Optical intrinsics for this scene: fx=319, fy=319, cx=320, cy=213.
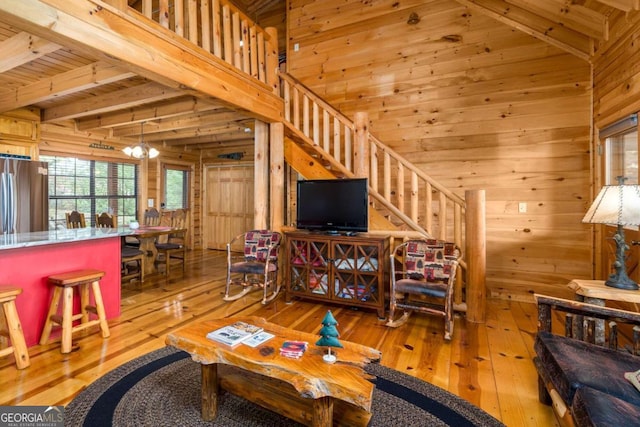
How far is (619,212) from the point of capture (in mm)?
2086

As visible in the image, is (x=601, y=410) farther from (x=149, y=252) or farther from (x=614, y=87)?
(x=149, y=252)

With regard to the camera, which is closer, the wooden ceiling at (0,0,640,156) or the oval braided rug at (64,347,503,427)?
the oval braided rug at (64,347,503,427)

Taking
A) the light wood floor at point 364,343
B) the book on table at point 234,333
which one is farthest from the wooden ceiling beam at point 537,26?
the book on table at point 234,333

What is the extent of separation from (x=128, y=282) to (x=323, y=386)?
14.6 feet

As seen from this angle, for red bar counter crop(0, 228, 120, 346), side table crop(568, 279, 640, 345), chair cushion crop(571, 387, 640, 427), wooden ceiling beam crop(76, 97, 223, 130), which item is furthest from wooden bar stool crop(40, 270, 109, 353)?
side table crop(568, 279, 640, 345)

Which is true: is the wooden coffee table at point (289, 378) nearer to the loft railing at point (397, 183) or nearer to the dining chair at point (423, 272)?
the dining chair at point (423, 272)

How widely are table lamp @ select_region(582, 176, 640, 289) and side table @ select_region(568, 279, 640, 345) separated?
0.08m

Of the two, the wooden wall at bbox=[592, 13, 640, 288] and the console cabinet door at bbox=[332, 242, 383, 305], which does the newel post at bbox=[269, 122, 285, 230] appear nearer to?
the console cabinet door at bbox=[332, 242, 383, 305]

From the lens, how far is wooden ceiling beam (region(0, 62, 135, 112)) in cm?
305

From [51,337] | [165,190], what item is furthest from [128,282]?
[165,190]

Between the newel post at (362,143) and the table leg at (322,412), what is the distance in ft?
9.48

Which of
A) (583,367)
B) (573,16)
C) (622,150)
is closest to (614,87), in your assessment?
(622,150)

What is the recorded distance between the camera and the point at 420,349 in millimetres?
2740

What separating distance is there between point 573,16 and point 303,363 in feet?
14.5
